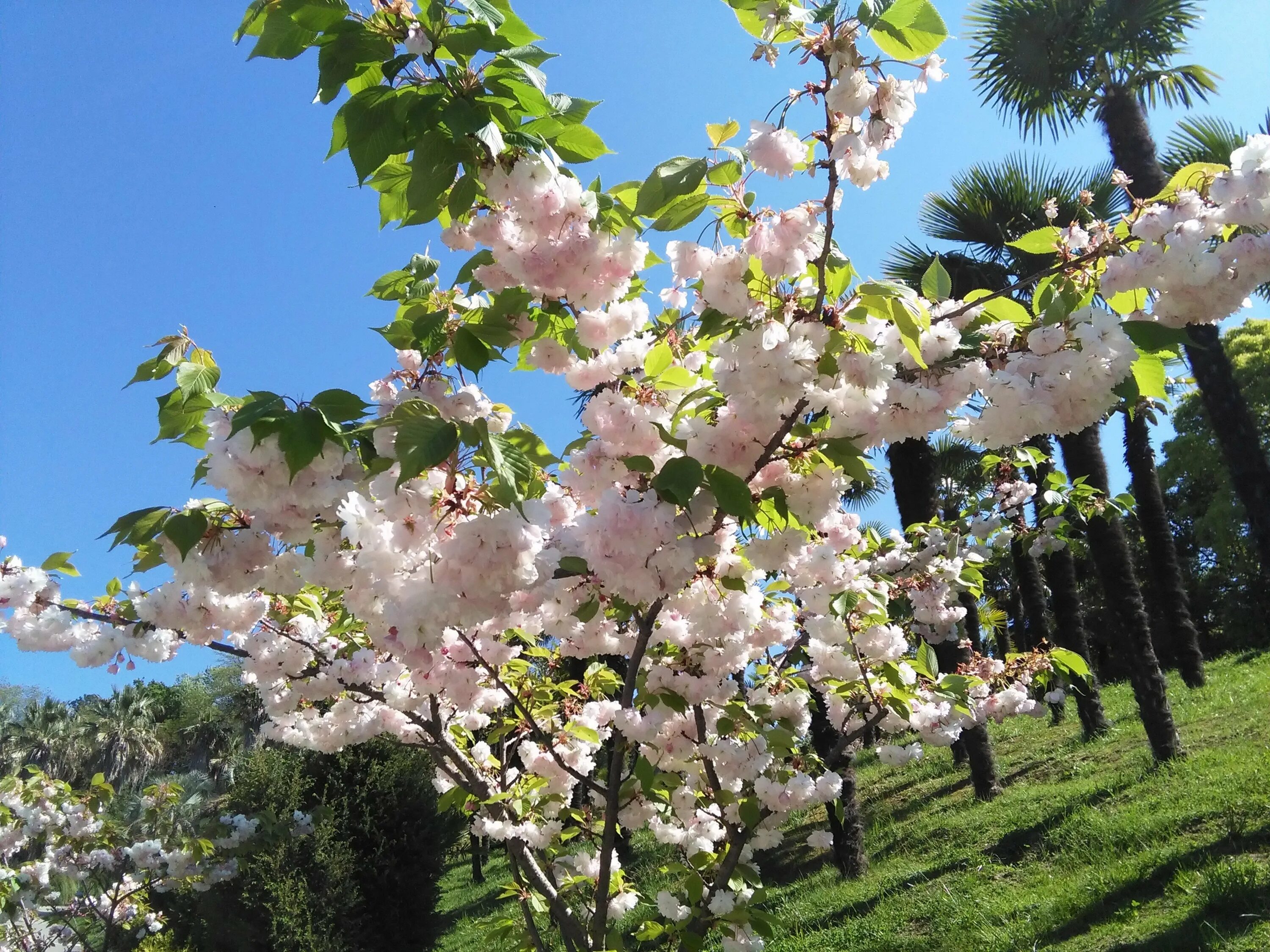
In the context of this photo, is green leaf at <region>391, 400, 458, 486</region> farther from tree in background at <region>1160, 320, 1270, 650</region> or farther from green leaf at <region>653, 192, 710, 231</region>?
tree in background at <region>1160, 320, 1270, 650</region>

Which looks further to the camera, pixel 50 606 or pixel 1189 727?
pixel 1189 727

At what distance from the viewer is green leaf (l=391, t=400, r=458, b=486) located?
4.41 feet

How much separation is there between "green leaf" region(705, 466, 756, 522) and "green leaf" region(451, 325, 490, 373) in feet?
2.06

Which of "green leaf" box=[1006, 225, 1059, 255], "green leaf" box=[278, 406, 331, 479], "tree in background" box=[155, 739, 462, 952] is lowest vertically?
"tree in background" box=[155, 739, 462, 952]

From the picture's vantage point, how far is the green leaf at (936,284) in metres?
1.85

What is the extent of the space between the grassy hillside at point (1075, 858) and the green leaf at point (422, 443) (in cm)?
270

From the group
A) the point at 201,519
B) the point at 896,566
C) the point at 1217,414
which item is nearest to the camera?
the point at 201,519

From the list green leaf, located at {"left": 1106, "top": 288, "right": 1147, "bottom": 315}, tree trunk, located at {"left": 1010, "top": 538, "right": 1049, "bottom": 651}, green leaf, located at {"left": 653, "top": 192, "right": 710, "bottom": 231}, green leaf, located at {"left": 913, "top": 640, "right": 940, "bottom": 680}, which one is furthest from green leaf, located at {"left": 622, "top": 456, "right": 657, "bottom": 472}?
tree trunk, located at {"left": 1010, "top": 538, "right": 1049, "bottom": 651}

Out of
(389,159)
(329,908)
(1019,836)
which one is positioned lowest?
(1019,836)

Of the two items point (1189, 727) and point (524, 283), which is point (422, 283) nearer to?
point (524, 283)

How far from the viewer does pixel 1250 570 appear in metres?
20.6

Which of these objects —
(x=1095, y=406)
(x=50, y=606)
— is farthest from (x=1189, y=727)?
(x=50, y=606)

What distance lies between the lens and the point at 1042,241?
1.89m

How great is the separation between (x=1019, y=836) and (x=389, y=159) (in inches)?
276
